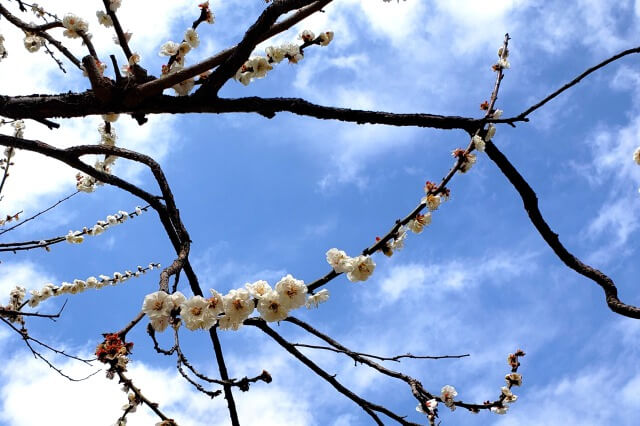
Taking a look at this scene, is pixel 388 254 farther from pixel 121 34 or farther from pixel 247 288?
pixel 121 34

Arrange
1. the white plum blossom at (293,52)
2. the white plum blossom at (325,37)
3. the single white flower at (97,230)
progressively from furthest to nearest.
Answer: the single white flower at (97,230)
the white plum blossom at (325,37)
the white plum blossom at (293,52)

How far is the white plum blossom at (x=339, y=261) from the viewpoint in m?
2.39

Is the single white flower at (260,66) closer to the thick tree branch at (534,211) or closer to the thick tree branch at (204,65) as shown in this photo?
the thick tree branch at (204,65)

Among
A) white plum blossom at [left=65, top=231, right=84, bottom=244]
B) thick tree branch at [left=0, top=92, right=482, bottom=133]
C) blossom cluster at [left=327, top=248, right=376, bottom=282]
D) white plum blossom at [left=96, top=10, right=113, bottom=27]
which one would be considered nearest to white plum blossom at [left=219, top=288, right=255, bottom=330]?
blossom cluster at [left=327, top=248, right=376, bottom=282]

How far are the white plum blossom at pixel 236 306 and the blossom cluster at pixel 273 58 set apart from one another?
163 cm

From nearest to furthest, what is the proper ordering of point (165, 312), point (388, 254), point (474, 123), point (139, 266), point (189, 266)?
1. point (165, 312)
2. point (388, 254)
3. point (474, 123)
4. point (189, 266)
5. point (139, 266)

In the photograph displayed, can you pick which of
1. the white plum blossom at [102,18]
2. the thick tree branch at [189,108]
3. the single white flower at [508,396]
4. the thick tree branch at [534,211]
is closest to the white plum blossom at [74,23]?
the white plum blossom at [102,18]

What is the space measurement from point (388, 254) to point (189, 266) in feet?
3.95

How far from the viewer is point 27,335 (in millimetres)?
3855

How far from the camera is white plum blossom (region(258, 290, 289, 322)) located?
2285 mm

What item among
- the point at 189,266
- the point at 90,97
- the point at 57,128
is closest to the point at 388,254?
the point at 189,266

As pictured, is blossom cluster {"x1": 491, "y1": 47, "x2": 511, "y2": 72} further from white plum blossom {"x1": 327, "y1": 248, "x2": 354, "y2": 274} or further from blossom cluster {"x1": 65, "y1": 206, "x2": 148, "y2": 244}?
blossom cluster {"x1": 65, "y1": 206, "x2": 148, "y2": 244}

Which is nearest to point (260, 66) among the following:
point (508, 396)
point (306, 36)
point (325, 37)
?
point (306, 36)

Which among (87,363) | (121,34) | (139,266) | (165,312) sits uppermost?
(139,266)
